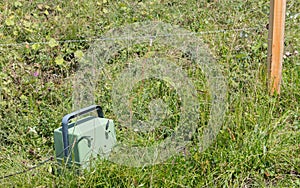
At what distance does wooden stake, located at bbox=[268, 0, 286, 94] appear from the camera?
340cm

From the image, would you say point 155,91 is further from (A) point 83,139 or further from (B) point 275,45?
(A) point 83,139

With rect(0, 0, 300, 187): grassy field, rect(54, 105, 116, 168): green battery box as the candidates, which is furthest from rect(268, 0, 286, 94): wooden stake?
rect(54, 105, 116, 168): green battery box

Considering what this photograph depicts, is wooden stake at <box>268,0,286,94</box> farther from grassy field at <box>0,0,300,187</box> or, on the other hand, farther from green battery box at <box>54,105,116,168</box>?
green battery box at <box>54,105,116,168</box>

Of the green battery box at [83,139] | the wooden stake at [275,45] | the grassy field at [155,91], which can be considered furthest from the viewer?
the wooden stake at [275,45]

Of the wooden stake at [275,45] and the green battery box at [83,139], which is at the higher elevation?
the wooden stake at [275,45]

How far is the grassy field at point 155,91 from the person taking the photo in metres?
2.64

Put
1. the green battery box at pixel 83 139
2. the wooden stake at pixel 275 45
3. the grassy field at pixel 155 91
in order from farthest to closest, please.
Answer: the wooden stake at pixel 275 45 < the grassy field at pixel 155 91 < the green battery box at pixel 83 139

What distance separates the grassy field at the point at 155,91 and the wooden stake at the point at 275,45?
8 cm

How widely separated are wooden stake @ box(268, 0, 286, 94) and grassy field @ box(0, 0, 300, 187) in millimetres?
82

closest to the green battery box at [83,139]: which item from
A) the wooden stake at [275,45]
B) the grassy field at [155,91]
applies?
the grassy field at [155,91]

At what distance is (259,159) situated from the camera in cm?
271

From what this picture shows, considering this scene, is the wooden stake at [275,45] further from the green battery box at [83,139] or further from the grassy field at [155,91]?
the green battery box at [83,139]

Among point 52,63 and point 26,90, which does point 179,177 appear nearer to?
point 26,90

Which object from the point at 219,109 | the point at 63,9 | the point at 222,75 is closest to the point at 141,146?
the point at 219,109
